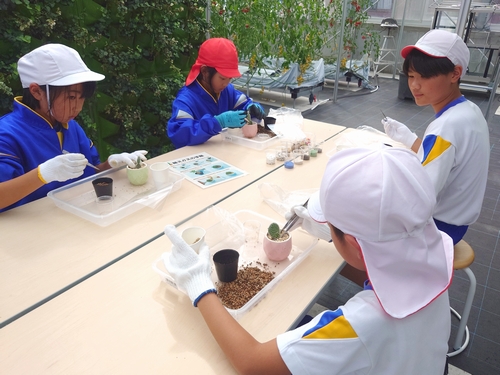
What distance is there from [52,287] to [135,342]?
12.8 inches

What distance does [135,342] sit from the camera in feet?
2.68

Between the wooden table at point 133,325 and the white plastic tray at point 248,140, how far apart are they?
99cm

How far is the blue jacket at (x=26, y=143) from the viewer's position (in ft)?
4.43

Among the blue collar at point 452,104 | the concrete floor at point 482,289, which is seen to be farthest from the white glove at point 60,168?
the blue collar at point 452,104

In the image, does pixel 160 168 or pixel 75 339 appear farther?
pixel 160 168

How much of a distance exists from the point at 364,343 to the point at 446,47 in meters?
1.17

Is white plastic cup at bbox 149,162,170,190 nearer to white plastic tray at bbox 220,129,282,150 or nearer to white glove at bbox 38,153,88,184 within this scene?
white glove at bbox 38,153,88,184

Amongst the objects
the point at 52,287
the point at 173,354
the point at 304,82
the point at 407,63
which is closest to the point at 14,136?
the point at 52,287

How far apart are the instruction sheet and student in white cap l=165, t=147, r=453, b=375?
925 millimetres

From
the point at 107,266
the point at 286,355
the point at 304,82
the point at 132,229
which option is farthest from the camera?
the point at 304,82

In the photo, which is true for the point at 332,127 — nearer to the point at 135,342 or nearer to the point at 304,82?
the point at 135,342

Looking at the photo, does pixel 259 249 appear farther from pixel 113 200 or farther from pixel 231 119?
pixel 231 119

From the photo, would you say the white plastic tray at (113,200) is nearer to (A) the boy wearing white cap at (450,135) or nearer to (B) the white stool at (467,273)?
(A) the boy wearing white cap at (450,135)

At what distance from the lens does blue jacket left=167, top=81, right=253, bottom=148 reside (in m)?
1.96
